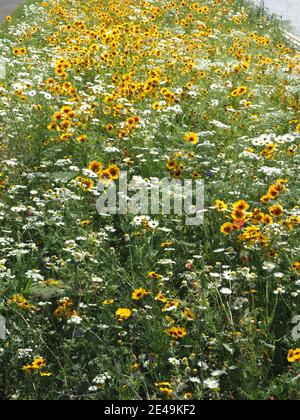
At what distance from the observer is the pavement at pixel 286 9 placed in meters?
13.2

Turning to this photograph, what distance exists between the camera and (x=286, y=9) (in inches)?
551

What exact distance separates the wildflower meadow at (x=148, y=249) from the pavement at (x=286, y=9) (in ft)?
23.0

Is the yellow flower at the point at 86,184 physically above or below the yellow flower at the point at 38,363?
above

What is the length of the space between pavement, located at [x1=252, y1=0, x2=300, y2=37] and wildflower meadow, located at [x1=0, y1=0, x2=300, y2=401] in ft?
23.0

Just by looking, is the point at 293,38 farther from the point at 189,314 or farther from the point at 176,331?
the point at 176,331

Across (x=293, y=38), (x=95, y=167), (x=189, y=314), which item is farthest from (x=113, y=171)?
(x=293, y=38)

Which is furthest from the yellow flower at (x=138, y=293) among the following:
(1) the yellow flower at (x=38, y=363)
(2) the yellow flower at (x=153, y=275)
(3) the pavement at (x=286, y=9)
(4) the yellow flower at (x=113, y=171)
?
(3) the pavement at (x=286, y=9)

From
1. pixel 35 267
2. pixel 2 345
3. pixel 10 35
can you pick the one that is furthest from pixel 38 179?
pixel 10 35

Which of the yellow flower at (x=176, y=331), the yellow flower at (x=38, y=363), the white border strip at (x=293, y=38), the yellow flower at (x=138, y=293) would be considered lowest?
the yellow flower at (x=38, y=363)

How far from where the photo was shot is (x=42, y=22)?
1110 centimetres

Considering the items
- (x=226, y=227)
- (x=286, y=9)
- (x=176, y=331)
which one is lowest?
(x=176, y=331)

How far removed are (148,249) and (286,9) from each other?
1164 cm

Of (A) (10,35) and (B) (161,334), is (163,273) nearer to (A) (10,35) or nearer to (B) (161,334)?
(B) (161,334)

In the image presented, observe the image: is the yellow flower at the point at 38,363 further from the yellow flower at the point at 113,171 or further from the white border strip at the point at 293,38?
the white border strip at the point at 293,38
